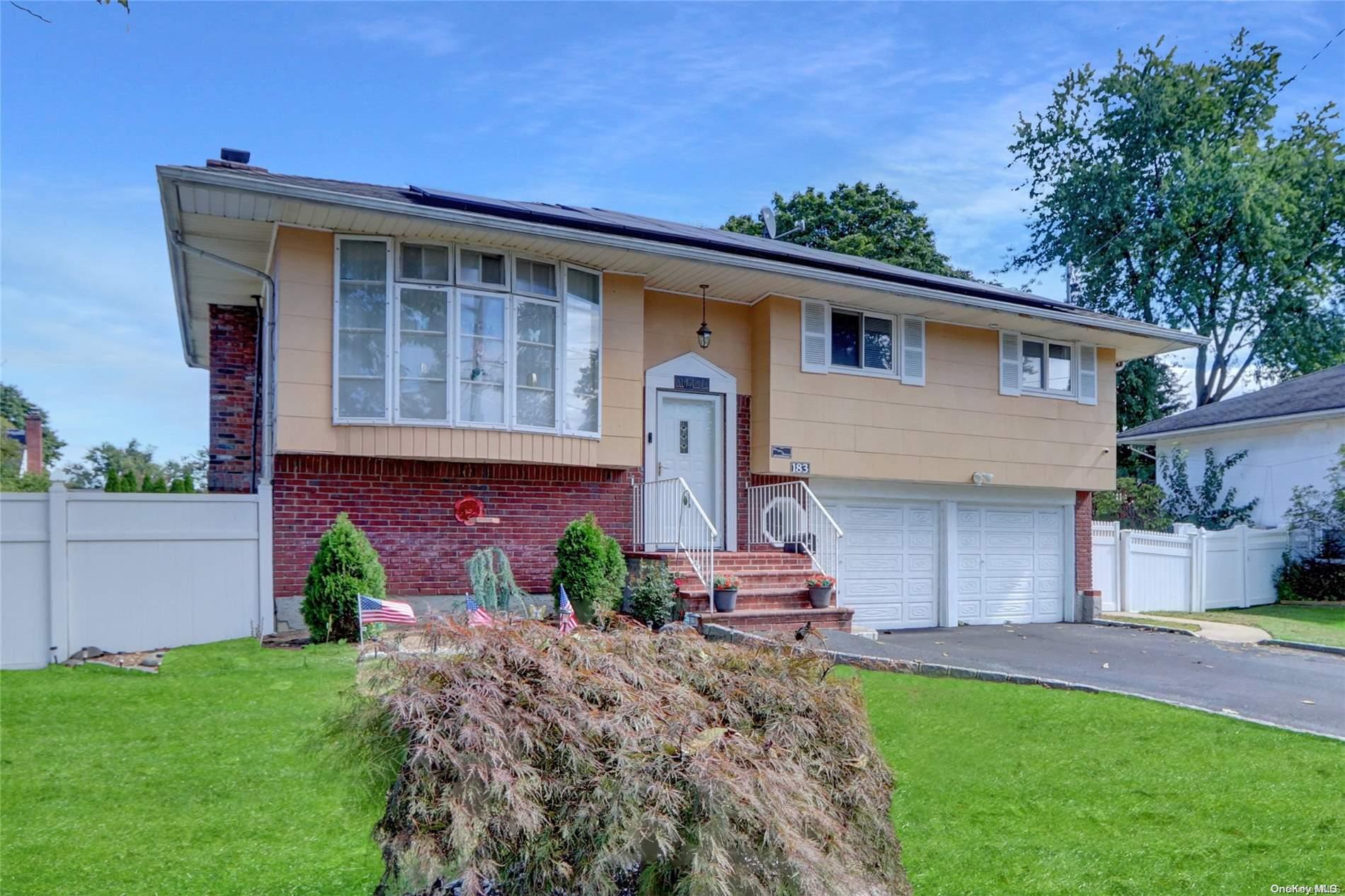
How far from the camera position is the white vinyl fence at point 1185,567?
17141mm

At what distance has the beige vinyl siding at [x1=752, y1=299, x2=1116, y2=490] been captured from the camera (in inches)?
513

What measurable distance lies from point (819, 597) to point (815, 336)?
3.88 m

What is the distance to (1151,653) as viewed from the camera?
1145 cm

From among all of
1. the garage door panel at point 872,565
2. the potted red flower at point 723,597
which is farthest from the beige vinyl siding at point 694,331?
the potted red flower at point 723,597

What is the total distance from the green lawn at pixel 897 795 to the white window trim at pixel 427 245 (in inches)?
179

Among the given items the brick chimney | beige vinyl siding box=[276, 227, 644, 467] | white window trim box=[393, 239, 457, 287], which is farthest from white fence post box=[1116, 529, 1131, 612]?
the brick chimney

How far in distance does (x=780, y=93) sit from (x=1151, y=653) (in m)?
9.21

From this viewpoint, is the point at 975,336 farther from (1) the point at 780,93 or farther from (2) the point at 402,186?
(2) the point at 402,186

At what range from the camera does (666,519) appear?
40.1 feet

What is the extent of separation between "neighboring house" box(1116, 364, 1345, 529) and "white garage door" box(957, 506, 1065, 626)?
8589 millimetres

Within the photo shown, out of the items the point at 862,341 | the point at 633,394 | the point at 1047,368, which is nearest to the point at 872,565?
the point at 862,341

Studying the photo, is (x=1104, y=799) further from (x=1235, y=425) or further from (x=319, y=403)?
(x=1235, y=425)

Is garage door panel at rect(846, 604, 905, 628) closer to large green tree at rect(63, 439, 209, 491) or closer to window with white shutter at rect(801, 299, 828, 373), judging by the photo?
window with white shutter at rect(801, 299, 828, 373)

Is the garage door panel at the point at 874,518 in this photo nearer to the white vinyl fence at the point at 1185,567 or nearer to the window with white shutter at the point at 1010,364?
the window with white shutter at the point at 1010,364
